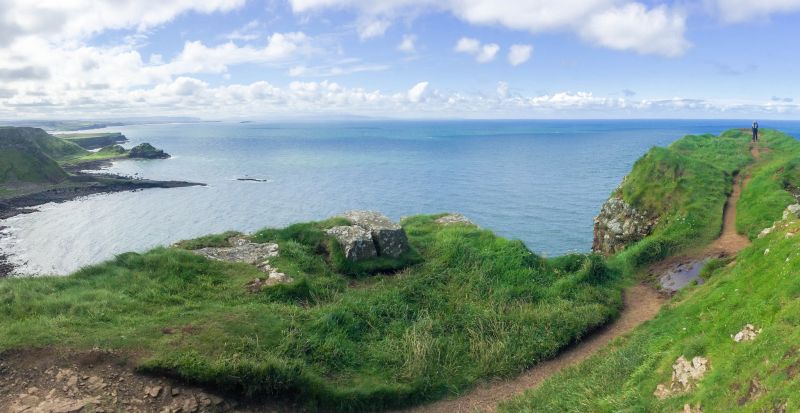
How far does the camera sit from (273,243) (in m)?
28.3

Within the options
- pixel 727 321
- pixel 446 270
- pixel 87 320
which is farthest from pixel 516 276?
pixel 87 320

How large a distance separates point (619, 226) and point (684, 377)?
29.7m

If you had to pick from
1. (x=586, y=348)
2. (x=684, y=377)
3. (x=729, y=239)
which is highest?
(x=729, y=239)

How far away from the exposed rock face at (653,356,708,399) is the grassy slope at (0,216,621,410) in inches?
275

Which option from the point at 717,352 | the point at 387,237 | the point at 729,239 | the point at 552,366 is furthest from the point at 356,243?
the point at 729,239

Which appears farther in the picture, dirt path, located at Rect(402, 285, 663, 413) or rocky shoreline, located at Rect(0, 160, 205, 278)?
rocky shoreline, located at Rect(0, 160, 205, 278)

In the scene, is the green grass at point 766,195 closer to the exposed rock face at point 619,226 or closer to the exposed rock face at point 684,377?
the exposed rock face at point 619,226

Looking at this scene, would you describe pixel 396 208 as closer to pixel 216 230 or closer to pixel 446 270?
pixel 216 230

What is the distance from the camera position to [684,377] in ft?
46.7

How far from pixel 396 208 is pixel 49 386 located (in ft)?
229

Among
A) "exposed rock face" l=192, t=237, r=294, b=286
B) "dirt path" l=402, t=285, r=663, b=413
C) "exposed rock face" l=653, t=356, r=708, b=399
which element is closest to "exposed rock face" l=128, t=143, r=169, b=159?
"exposed rock face" l=192, t=237, r=294, b=286

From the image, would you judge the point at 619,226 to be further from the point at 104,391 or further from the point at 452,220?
the point at 104,391

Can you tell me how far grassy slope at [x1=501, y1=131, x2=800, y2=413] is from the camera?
1185cm

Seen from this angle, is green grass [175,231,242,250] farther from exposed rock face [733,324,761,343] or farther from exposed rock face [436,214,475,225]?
exposed rock face [733,324,761,343]
